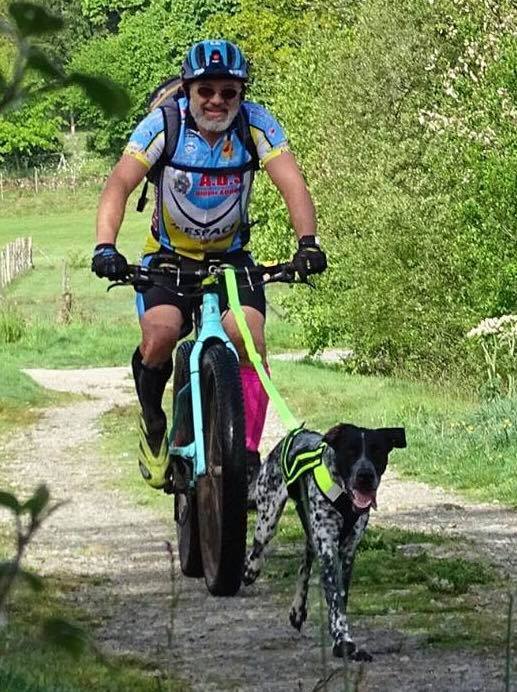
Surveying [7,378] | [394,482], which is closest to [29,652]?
[394,482]

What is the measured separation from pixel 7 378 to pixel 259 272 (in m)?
16.5

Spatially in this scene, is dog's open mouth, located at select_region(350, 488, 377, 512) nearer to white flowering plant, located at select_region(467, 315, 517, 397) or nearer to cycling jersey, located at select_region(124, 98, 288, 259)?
cycling jersey, located at select_region(124, 98, 288, 259)

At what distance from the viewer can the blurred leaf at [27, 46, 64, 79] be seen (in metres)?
1.50

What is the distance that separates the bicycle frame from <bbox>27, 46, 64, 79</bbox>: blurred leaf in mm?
4925

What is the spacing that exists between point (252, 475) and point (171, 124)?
151 cm

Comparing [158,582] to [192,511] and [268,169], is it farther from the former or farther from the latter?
[268,169]

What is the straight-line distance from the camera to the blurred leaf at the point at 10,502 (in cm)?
162

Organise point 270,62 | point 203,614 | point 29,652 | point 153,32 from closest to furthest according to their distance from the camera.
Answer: point 29,652
point 203,614
point 270,62
point 153,32

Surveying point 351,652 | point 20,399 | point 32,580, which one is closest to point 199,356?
point 351,652

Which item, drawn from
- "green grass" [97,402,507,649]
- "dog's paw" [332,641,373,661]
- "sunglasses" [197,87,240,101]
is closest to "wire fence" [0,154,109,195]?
"green grass" [97,402,507,649]

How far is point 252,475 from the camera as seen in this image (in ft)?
22.5

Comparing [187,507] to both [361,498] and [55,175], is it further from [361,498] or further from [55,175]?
[55,175]

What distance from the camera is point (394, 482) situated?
12.9m

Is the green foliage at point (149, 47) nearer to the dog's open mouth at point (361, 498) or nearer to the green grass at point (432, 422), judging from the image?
the green grass at point (432, 422)
